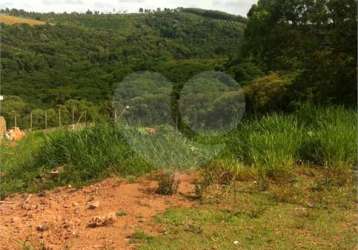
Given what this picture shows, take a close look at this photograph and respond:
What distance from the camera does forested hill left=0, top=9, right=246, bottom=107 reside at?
197ft

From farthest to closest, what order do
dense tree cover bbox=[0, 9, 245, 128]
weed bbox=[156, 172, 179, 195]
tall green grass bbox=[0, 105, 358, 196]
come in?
dense tree cover bbox=[0, 9, 245, 128] → tall green grass bbox=[0, 105, 358, 196] → weed bbox=[156, 172, 179, 195]

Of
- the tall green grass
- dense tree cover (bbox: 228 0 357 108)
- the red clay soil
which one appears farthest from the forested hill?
the red clay soil

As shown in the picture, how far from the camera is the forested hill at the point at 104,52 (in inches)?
2364

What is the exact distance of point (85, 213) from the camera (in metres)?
4.42

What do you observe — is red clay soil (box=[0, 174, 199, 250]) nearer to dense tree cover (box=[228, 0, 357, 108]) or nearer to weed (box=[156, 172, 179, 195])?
weed (box=[156, 172, 179, 195])

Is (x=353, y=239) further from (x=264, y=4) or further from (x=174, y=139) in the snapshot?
(x=264, y=4)

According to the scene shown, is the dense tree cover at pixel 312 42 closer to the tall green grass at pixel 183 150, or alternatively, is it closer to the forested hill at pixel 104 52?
the tall green grass at pixel 183 150

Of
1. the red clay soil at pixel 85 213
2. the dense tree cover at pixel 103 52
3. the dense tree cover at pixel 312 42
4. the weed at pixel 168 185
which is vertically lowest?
the dense tree cover at pixel 103 52

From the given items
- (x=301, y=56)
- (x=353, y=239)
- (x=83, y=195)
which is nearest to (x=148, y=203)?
(x=83, y=195)

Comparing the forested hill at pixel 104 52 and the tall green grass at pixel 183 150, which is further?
the forested hill at pixel 104 52

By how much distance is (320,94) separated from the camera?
9.90 meters

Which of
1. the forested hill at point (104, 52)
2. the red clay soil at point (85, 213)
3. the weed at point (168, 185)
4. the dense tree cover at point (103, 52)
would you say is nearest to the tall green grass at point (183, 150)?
the red clay soil at point (85, 213)

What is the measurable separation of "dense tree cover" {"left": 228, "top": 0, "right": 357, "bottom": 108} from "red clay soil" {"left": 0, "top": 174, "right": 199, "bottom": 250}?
174 inches

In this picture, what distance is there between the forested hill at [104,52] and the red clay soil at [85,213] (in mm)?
46349
